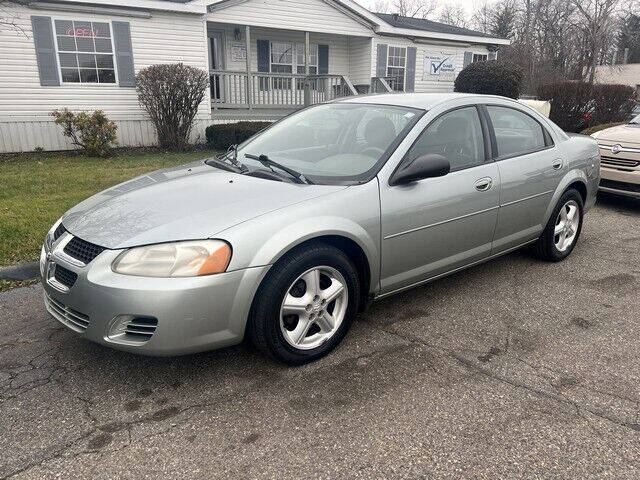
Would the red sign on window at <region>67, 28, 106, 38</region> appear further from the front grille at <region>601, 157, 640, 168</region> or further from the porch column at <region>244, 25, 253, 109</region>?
the front grille at <region>601, 157, 640, 168</region>

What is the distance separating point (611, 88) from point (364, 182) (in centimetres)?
1353

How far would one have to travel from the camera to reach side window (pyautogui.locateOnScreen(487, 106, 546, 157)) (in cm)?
410

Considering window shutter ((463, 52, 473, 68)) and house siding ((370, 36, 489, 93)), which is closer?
house siding ((370, 36, 489, 93))

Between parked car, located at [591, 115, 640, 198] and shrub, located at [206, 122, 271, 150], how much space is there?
7.47m

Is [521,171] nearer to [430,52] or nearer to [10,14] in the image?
[10,14]

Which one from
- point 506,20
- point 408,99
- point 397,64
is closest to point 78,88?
point 408,99

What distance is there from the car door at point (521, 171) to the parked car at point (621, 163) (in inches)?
118

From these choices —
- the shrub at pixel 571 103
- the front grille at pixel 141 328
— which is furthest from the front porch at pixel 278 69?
the front grille at pixel 141 328

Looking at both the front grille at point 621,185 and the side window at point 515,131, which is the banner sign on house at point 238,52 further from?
A: the side window at point 515,131

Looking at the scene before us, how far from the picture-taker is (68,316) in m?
2.78

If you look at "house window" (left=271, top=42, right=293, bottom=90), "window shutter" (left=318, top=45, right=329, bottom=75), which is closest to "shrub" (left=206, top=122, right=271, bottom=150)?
"house window" (left=271, top=42, right=293, bottom=90)

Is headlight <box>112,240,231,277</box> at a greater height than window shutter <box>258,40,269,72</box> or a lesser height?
lesser

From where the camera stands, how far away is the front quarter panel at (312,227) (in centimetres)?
267

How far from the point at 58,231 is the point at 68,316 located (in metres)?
0.65
